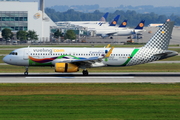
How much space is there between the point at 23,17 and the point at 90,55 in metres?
91.8

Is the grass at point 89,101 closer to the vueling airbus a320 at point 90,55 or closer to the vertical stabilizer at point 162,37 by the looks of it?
the vueling airbus a320 at point 90,55

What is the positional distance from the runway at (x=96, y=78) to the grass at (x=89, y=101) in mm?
3329

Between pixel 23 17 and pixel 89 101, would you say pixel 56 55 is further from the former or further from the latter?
pixel 23 17

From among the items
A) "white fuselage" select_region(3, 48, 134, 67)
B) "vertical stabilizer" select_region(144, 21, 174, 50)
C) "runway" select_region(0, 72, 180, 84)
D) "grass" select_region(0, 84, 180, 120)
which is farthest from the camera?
"vertical stabilizer" select_region(144, 21, 174, 50)

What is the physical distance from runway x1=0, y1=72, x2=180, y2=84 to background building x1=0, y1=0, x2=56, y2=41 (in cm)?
8894

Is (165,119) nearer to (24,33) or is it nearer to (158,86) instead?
(158,86)

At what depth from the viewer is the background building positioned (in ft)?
451

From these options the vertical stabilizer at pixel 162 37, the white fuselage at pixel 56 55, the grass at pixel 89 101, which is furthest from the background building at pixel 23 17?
the grass at pixel 89 101

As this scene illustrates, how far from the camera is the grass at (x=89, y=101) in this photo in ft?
96.0

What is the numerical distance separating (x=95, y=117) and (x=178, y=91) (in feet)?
46.2

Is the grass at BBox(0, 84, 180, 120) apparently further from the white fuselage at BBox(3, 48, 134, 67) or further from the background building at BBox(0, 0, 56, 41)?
the background building at BBox(0, 0, 56, 41)

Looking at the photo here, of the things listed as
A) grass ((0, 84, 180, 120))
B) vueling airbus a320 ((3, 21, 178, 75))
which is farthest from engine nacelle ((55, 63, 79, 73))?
grass ((0, 84, 180, 120))

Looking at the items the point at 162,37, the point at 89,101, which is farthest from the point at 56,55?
the point at 89,101

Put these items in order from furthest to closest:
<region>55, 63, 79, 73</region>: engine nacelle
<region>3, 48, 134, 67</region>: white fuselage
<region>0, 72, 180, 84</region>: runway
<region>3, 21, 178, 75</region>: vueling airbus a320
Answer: <region>3, 48, 134, 67</region>: white fuselage < <region>3, 21, 178, 75</region>: vueling airbus a320 < <region>55, 63, 79, 73</region>: engine nacelle < <region>0, 72, 180, 84</region>: runway
